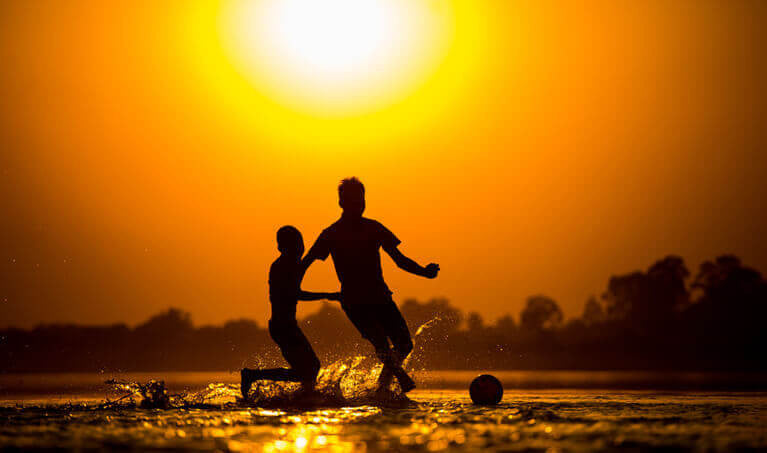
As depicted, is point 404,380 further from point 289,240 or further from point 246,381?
point 289,240

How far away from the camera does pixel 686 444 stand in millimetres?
9461

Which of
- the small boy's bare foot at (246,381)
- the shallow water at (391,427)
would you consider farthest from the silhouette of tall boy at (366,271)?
the small boy's bare foot at (246,381)

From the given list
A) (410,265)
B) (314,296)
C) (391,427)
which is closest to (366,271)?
(410,265)

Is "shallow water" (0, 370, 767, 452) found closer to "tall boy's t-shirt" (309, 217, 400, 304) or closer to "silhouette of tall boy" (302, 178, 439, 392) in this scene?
"silhouette of tall boy" (302, 178, 439, 392)

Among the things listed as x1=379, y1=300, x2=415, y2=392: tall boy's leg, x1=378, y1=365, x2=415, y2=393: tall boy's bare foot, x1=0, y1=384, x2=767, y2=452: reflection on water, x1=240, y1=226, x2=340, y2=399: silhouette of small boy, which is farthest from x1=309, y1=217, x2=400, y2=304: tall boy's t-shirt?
x1=0, y1=384, x2=767, y2=452: reflection on water

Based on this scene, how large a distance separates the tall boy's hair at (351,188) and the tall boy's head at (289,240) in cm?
107

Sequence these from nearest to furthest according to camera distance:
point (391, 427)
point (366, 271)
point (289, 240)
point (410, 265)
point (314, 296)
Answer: point (391, 427) → point (289, 240) → point (314, 296) → point (366, 271) → point (410, 265)

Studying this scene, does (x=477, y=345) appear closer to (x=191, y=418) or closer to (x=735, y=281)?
(x=191, y=418)

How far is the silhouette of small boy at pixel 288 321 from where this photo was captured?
15484 mm

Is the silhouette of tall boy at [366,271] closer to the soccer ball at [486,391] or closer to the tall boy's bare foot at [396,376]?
the tall boy's bare foot at [396,376]

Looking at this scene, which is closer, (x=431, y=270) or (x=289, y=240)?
(x=289, y=240)

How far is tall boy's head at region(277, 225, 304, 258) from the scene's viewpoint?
15.5m

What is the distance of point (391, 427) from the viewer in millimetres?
11094

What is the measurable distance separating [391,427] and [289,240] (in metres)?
5.01
